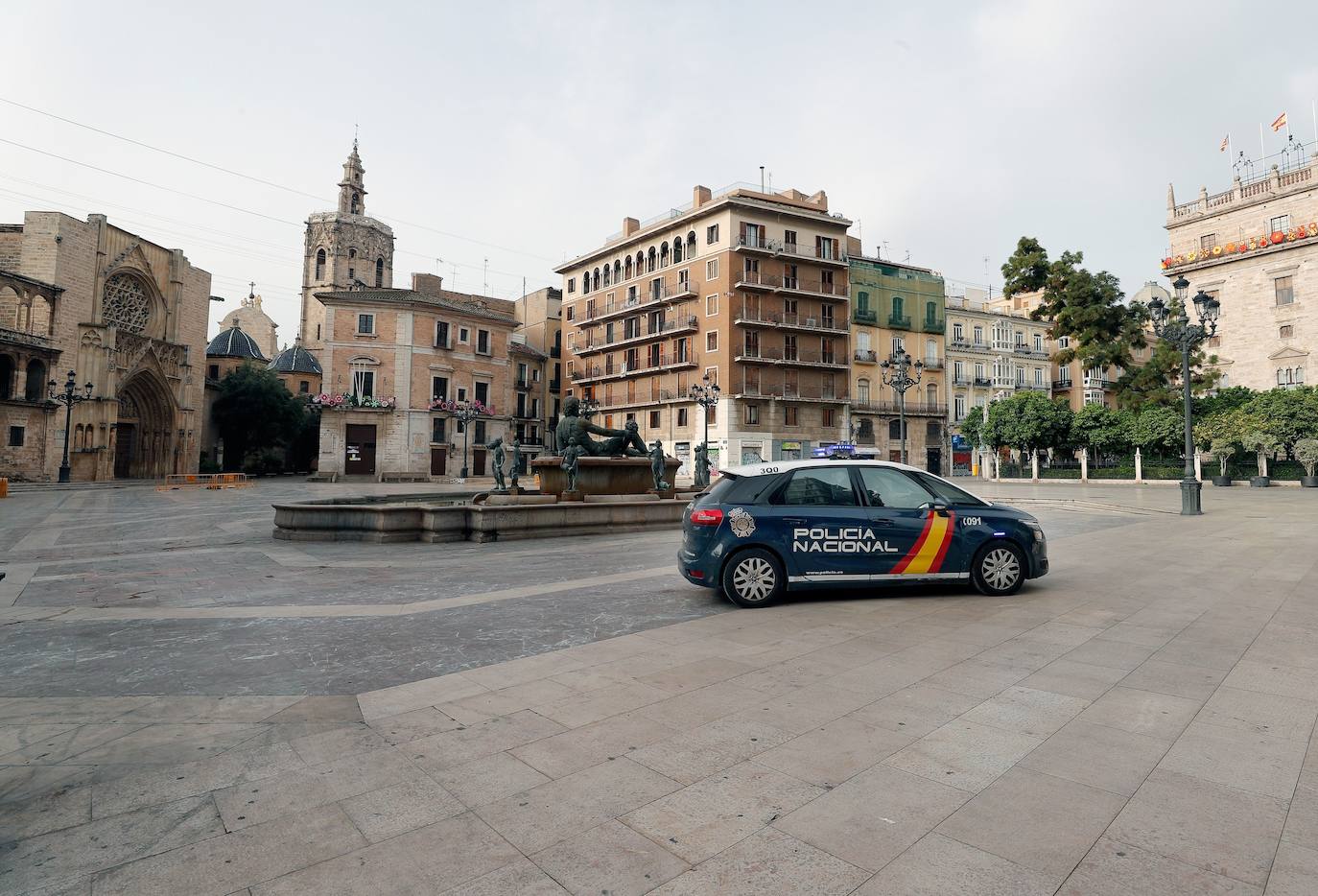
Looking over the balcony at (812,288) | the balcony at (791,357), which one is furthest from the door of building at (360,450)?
the balcony at (812,288)

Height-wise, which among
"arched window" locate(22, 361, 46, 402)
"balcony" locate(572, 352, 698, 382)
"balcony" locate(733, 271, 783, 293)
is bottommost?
"arched window" locate(22, 361, 46, 402)

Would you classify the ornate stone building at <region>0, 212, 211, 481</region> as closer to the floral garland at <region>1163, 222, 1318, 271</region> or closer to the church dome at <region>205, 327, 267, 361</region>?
the church dome at <region>205, 327, 267, 361</region>

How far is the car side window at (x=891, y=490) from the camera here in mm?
7168

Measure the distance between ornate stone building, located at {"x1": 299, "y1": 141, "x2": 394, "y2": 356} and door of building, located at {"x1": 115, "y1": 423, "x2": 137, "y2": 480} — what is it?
29.8 meters

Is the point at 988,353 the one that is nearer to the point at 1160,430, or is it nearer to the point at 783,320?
the point at 783,320

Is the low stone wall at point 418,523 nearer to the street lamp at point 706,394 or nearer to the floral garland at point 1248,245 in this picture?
the street lamp at point 706,394

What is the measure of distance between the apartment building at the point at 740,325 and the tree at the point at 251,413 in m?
26.4

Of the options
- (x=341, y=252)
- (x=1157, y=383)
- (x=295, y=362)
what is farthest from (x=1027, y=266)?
(x=341, y=252)

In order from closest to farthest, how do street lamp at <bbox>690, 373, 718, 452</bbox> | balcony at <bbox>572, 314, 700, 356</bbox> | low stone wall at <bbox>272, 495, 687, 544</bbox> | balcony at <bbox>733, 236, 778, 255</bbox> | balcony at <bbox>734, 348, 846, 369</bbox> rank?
1. low stone wall at <bbox>272, 495, 687, 544</bbox>
2. street lamp at <bbox>690, 373, 718, 452</bbox>
3. balcony at <bbox>733, 236, 778, 255</bbox>
4. balcony at <bbox>734, 348, 846, 369</bbox>
5. balcony at <bbox>572, 314, 700, 356</bbox>

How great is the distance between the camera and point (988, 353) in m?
56.2

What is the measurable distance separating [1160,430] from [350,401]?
156 ft

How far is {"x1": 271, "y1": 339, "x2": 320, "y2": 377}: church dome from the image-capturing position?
6438cm

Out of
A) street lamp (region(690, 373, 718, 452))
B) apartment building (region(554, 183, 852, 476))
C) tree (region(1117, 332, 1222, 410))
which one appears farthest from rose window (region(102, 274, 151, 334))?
tree (region(1117, 332, 1222, 410))

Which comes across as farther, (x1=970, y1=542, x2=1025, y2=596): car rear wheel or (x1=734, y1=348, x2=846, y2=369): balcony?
(x1=734, y1=348, x2=846, y2=369): balcony
